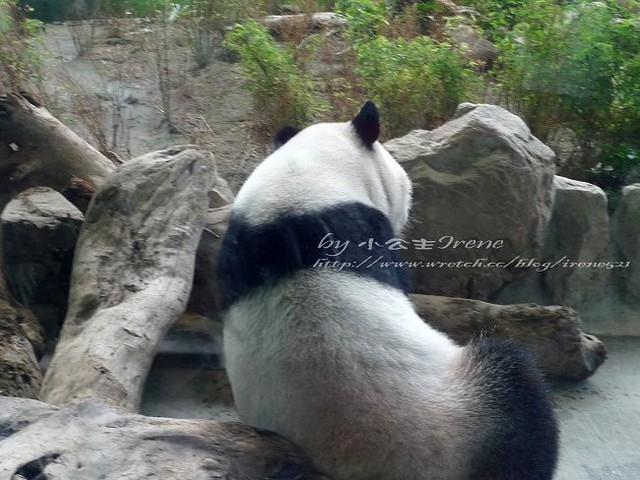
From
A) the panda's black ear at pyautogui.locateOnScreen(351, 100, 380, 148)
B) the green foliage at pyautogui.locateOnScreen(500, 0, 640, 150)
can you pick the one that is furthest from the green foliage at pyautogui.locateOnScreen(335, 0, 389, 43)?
the panda's black ear at pyautogui.locateOnScreen(351, 100, 380, 148)

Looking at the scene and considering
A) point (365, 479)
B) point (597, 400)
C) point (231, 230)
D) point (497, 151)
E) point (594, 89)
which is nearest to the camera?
point (365, 479)

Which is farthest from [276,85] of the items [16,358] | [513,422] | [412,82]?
[513,422]

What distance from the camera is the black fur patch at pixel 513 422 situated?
8.18 ft

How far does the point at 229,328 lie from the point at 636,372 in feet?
7.15

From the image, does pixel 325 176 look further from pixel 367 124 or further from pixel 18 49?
pixel 18 49

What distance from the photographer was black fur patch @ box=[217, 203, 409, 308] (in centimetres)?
264

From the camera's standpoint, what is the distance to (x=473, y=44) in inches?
234

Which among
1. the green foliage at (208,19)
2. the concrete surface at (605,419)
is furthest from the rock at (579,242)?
the green foliage at (208,19)

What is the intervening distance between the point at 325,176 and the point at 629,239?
2442mm

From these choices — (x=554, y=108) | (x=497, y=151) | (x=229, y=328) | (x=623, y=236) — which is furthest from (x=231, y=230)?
(x=554, y=108)

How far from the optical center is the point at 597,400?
12.1ft

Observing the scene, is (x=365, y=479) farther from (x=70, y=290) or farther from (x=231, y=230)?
(x=70, y=290)

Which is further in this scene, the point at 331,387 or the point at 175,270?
the point at 175,270

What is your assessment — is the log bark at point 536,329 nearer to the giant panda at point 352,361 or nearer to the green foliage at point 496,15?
the giant panda at point 352,361
